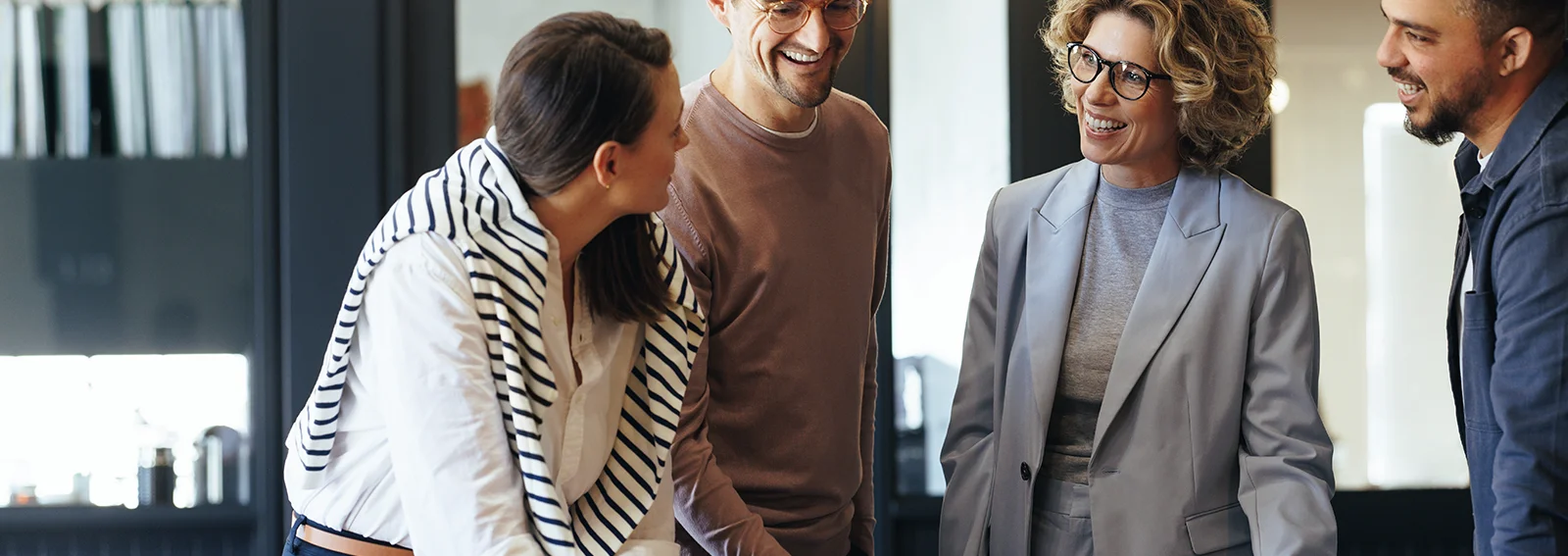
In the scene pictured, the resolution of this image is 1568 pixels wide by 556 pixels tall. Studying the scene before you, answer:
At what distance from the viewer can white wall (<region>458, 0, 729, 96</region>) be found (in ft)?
9.75

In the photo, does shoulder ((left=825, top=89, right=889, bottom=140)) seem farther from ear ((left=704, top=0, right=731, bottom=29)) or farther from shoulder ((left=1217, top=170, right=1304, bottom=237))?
shoulder ((left=1217, top=170, right=1304, bottom=237))

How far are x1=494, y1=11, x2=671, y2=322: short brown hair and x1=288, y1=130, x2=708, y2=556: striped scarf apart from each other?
0.04 meters

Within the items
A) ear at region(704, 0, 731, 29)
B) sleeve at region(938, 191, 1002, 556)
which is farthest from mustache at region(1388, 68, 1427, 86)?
ear at region(704, 0, 731, 29)

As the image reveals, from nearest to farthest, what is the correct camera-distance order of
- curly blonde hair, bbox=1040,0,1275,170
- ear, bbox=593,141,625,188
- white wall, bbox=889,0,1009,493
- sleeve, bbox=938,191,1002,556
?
ear, bbox=593,141,625,188
curly blonde hair, bbox=1040,0,1275,170
sleeve, bbox=938,191,1002,556
white wall, bbox=889,0,1009,493

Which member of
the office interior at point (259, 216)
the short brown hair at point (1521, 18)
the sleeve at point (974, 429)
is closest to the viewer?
the short brown hair at point (1521, 18)

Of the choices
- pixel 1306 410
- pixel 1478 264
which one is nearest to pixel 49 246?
pixel 1306 410

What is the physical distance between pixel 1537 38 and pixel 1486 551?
66 centimetres

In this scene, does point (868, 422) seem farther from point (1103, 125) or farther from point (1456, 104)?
point (1456, 104)

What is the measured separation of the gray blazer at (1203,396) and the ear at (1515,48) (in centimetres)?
33

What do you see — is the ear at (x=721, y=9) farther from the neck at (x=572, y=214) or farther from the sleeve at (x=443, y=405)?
the sleeve at (x=443, y=405)

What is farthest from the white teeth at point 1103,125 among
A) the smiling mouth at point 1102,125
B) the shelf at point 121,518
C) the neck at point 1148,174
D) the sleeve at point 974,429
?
the shelf at point 121,518

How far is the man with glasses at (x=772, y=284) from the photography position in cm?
175

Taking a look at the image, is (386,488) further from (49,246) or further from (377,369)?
(49,246)

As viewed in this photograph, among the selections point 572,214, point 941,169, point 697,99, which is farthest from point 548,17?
point 572,214
